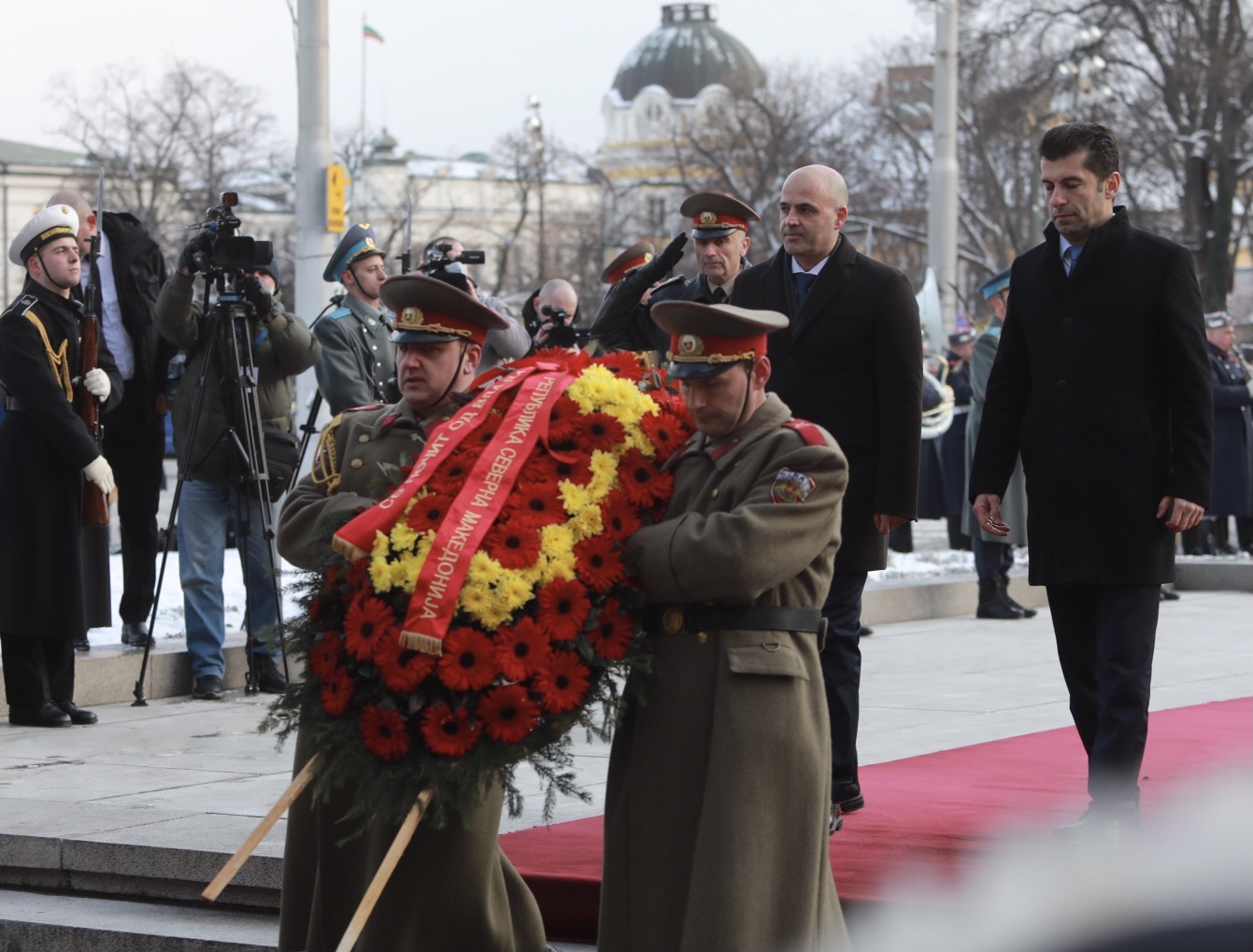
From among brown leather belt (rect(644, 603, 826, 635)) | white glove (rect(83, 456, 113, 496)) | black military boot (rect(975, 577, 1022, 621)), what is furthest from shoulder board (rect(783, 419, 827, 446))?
black military boot (rect(975, 577, 1022, 621))

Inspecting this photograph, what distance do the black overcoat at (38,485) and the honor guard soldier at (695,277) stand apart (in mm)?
2372

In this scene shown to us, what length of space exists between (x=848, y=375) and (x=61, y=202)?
4750 mm

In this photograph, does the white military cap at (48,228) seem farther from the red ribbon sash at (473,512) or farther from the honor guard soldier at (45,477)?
the red ribbon sash at (473,512)

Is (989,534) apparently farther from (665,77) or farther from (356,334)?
(665,77)

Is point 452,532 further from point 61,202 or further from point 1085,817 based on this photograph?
point 61,202

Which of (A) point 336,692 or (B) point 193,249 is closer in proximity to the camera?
(A) point 336,692

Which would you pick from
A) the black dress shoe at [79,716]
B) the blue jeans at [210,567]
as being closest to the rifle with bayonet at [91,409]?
the blue jeans at [210,567]

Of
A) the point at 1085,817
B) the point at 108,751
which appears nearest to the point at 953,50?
the point at 108,751

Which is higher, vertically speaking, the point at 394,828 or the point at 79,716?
the point at 394,828

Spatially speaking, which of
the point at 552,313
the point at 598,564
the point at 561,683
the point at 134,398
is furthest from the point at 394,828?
the point at 134,398

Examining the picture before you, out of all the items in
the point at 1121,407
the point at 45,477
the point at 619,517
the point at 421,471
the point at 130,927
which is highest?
the point at 1121,407

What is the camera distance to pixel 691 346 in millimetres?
4559

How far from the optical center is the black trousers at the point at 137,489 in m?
9.70

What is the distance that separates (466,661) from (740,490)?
73cm
